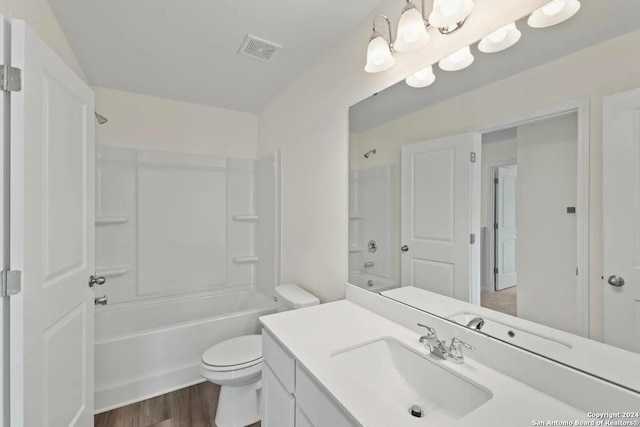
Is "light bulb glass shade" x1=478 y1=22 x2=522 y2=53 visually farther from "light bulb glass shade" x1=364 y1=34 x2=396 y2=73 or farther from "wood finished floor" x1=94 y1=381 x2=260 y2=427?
"wood finished floor" x1=94 y1=381 x2=260 y2=427

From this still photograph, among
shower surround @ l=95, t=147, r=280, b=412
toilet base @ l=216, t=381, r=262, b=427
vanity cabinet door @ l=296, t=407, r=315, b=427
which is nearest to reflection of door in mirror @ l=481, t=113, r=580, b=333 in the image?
vanity cabinet door @ l=296, t=407, r=315, b=427

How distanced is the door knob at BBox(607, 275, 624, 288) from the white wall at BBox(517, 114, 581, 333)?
70 millimetres

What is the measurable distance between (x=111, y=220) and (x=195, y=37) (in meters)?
1.64

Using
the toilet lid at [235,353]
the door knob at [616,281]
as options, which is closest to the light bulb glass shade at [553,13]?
the door knob at [616,281]

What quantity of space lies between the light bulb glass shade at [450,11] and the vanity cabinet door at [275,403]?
57.8 inches

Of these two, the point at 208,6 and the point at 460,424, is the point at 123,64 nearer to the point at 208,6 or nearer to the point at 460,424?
the point at 208,6

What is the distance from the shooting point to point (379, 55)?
125cm

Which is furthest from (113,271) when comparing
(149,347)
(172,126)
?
(172,126)

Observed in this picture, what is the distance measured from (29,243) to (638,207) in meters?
1.82

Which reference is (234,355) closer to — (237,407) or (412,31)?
(237,407)

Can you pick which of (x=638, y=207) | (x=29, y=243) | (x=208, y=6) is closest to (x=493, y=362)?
(x=638, y=207)

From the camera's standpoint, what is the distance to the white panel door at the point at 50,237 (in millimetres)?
939

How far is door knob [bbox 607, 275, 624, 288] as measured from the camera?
696 mm

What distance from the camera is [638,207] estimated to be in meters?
0.66
